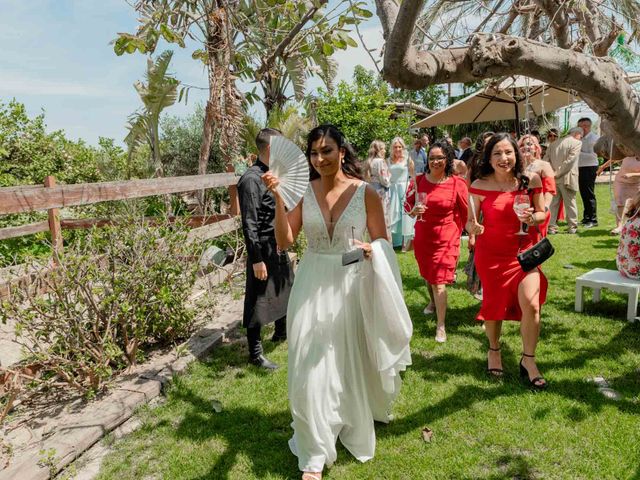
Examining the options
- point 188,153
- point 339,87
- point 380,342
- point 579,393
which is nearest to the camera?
point 380,342

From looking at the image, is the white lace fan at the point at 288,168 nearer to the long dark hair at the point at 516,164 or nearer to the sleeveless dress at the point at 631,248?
the long dark hair at the point at 516,164

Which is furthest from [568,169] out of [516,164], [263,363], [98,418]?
[98,418]

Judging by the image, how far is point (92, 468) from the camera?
311cm

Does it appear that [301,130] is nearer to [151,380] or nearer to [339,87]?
[339,87]

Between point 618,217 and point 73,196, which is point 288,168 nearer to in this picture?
point 73,196

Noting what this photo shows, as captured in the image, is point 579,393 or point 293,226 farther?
point 579,393

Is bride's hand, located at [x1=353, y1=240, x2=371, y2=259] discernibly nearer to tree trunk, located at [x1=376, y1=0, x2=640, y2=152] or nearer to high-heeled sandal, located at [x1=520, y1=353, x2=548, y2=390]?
tree trunk, located at [x1=376, y1=0, x2=640, y2=152]

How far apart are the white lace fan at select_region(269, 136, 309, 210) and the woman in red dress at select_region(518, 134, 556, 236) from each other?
2256mm

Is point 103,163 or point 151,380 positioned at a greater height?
point 103,163

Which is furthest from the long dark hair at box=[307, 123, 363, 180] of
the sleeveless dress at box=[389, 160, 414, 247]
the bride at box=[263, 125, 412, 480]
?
the sleeveless dress at box=[389, 160, 414, 247]

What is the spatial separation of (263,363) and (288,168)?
2.27 meters

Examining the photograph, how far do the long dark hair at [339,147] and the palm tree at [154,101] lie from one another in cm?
1059

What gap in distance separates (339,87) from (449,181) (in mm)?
13271

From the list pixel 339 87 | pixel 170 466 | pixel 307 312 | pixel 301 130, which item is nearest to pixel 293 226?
pixel 307 312
